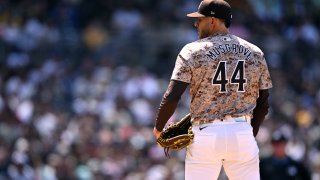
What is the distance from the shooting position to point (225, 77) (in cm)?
728

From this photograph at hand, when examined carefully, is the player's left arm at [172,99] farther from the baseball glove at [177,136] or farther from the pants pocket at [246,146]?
the pants pocket at [246,146]

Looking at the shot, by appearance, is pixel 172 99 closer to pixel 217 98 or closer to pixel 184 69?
pixel 184 69

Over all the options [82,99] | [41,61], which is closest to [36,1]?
[41,61]

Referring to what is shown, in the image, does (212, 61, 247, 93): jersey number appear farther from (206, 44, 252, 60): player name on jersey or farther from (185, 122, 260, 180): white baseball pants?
(185, 122, 260, 180): white baseball pants

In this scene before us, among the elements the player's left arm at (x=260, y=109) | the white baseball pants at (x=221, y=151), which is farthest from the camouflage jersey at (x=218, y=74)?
the player's left arm at (x=260, y=109)

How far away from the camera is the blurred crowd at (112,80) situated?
1541 centimetres

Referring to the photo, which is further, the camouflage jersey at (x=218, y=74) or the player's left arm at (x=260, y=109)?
the player's left arm at (x=260, y=109)

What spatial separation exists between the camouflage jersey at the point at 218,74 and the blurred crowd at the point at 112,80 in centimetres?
732

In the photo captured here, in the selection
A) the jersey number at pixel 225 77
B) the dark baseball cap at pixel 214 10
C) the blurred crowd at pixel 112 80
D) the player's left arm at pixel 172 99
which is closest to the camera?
the player's left arm at pixel 172 99

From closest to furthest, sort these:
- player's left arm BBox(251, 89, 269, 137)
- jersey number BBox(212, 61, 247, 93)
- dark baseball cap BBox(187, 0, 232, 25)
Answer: jersey number BBox(212, 61, 247, 93) < dark baseball cap BBox(187, 0, 232, 25) < player's left arm BBox(251, 89, 269, 137)

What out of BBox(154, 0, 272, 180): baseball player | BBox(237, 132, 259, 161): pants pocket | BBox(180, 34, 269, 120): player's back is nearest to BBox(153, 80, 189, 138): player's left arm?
BBox(154, 0, 272, 180): baseball player

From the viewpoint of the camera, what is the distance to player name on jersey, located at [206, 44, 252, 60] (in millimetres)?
7242

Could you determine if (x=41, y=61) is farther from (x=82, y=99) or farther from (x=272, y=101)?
(x=272, y=101)

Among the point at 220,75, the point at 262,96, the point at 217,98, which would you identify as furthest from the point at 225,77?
the point at 262,96
